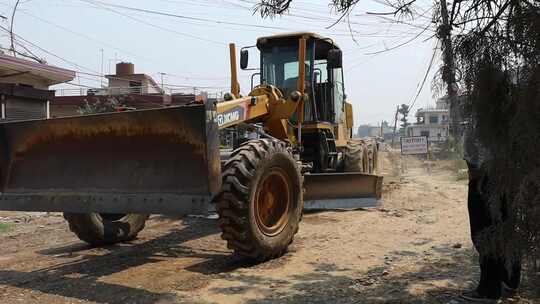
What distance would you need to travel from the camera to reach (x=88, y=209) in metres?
6.14

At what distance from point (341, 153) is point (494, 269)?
6668mm

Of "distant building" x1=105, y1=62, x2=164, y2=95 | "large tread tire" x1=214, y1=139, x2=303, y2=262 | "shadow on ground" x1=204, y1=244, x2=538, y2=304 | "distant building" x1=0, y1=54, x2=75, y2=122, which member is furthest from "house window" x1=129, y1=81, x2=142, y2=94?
"shadow on ground" x1=204, y1=244, x2=538, y2=304

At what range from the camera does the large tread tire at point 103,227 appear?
7617 mm

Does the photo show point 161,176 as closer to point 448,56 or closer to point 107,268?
point 107,268

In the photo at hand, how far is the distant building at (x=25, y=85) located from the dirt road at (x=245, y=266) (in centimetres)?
835

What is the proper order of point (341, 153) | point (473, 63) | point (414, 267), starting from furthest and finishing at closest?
1. point (341, 153)
2. point (414, 267)
3. point (473, 63)

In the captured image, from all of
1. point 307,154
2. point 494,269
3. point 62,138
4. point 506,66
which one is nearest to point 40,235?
point 62,138

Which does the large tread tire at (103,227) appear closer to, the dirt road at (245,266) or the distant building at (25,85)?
the dirt road at (245,266)

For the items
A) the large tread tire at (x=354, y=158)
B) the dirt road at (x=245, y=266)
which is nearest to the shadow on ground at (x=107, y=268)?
the dirt road at (x=245, y=266)

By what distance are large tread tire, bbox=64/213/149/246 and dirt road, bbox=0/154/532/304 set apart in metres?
0.18

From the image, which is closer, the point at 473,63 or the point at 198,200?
the point at 473,63

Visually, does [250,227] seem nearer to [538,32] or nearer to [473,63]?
[473,63]

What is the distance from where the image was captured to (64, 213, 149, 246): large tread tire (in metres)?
7.62

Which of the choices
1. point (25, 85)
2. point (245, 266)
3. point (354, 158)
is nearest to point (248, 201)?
point (245, 266)
